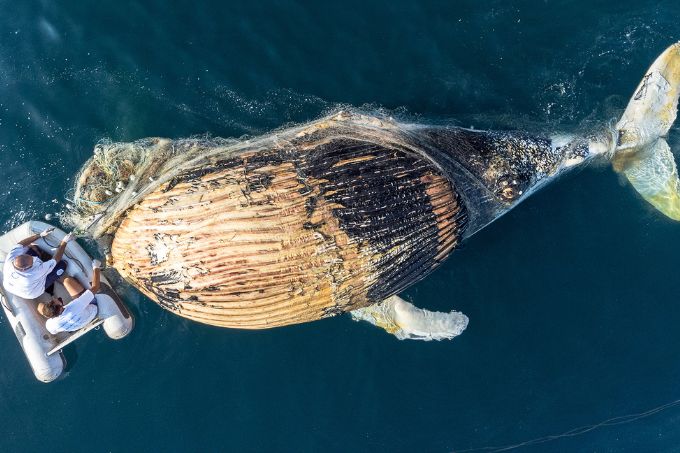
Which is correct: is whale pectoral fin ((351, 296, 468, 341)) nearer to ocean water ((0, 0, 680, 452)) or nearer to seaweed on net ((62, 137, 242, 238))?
ocean water ((0, 0, 680, 452))

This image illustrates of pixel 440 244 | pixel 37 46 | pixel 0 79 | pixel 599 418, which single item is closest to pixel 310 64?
pixel 440 244

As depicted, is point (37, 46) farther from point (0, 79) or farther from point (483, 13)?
point (483, 13)

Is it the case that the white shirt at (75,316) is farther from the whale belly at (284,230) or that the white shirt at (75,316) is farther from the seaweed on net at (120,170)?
the whale belly at (284,230)

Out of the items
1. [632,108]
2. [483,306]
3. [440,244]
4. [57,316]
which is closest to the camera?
[440,244]

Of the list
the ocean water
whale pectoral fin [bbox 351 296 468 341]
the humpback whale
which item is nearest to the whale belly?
the humpback whale

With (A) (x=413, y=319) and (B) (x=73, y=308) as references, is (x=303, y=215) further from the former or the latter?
(B) (x=73, y=308)

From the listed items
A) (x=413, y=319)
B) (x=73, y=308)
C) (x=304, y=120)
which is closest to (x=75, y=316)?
(x=73, y=308)
